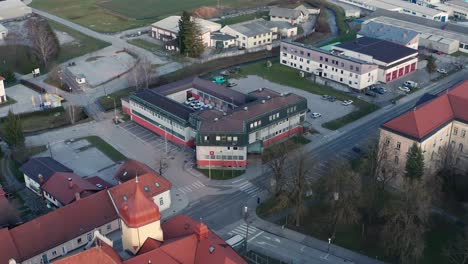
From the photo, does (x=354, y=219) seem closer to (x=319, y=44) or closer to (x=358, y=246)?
(x=358, y=246)

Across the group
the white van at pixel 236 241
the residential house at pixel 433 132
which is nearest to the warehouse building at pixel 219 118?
the white van at pixel 236 241

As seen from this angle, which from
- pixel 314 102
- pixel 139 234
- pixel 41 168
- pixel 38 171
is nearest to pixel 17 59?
pixel 41 168

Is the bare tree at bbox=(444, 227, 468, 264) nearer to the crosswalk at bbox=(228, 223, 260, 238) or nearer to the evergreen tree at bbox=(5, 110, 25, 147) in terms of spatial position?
the crosswalk at bbox=(228, 223, 260, 238)

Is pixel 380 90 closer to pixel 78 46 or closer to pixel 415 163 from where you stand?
pixel 415 163

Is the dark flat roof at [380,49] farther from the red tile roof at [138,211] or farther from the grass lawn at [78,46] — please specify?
the red tile roof at [138,211]

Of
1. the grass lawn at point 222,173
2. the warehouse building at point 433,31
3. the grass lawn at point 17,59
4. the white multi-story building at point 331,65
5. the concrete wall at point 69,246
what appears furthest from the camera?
the warehouse building at point 433,31
